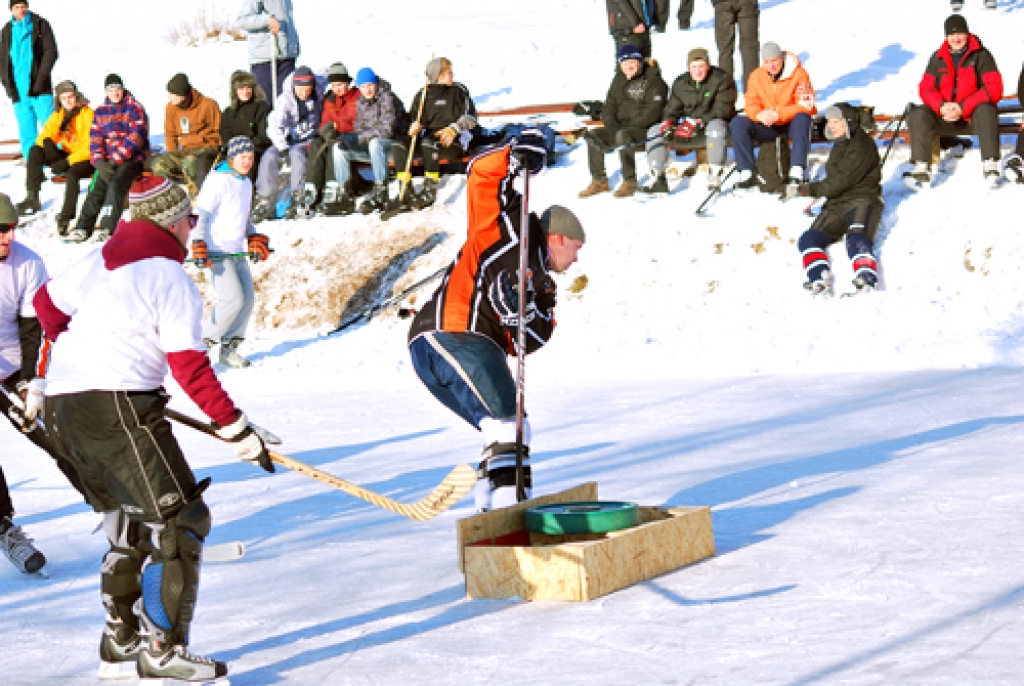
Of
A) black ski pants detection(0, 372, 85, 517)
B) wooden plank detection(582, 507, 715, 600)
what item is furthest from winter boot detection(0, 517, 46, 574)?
wooden plank detection(582, 507, 715, 600)

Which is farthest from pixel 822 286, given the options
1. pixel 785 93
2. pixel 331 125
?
pixel 331 125

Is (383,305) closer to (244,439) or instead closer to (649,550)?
(649,550)

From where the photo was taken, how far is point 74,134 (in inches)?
566

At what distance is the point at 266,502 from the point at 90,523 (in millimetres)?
781

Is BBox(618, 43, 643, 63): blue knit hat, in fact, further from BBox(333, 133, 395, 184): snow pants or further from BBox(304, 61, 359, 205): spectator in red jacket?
BBox(304, 61, 359, 205): spectator in red jacket

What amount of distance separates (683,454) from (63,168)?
955cm

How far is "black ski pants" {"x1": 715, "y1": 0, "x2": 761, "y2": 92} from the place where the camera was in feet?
43.9

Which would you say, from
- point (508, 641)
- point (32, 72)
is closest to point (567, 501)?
point (508, 641)

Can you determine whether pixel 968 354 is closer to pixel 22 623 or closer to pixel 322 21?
pixel 22 623

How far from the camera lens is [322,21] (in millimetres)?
24375

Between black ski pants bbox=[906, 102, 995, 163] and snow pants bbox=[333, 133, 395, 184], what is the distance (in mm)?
4483

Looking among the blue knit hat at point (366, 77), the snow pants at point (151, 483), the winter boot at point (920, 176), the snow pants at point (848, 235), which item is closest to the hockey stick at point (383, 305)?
the blue knit hat at point (366, 77)

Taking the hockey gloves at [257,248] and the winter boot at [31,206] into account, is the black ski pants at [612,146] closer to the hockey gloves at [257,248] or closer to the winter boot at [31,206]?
the hockey gloves at [257,248]

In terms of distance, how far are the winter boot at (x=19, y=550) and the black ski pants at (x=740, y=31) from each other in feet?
30.6
